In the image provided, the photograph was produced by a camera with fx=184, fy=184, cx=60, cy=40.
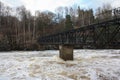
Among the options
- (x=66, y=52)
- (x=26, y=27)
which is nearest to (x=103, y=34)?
(x=66, y=52)

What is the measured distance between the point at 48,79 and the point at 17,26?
201 ft

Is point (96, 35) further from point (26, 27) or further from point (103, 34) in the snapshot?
point (26, 27)

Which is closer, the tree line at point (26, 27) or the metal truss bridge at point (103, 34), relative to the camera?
the metal truss bridge at point (103, 34)

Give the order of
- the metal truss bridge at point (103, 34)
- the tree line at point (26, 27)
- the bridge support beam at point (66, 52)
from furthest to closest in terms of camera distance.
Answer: the tree line at point (26, 27) < the bridge support beam at point (66, 52) < the metal truss bridge at point (103, 34)

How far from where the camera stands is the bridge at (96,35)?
19.5m

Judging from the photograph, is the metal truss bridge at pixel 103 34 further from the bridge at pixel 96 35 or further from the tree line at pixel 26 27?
the tree line at pixel 26 27

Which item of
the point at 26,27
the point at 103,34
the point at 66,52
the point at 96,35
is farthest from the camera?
the point at 26,27

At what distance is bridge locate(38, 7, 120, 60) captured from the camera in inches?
766

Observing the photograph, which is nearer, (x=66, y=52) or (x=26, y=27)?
(x=66, y=52)

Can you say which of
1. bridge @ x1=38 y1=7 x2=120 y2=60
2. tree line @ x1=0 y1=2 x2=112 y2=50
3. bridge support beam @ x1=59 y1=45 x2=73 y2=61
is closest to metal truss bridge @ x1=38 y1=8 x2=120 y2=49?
bridge @ x1=38 y1=7 x2=120 y2=60

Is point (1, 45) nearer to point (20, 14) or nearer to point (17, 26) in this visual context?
point (17, 26)

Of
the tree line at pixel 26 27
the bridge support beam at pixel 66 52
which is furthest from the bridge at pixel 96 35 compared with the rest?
the tree line at pixel 26 27

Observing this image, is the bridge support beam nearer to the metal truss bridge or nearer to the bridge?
the bridge

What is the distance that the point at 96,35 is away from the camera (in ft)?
71.6
